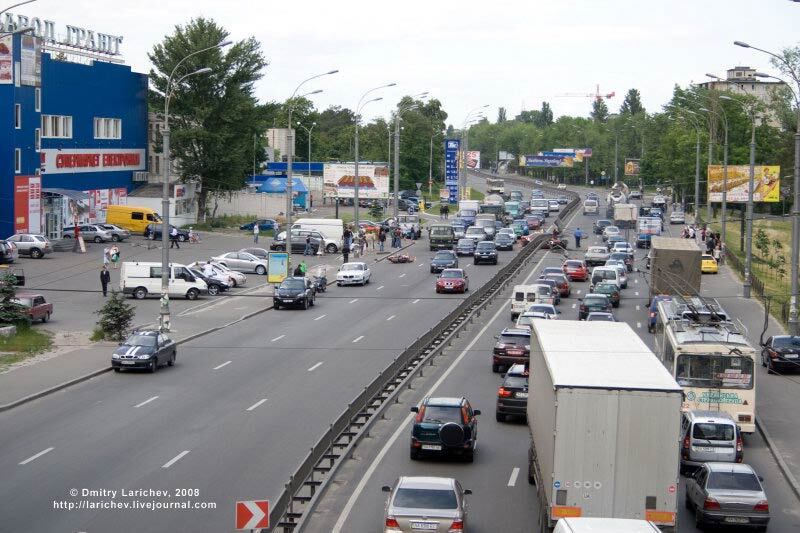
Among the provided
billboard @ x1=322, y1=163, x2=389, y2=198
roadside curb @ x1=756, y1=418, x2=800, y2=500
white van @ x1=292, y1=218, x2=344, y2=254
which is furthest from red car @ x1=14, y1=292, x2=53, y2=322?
billboard @ x1=322, y1=163, x2=389, y2=198

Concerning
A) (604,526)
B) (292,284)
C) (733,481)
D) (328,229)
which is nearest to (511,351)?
(733,481)

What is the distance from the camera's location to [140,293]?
54.4 metres

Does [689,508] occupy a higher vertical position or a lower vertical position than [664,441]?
lower

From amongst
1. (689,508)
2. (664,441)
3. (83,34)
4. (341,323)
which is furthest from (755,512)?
(83,34)

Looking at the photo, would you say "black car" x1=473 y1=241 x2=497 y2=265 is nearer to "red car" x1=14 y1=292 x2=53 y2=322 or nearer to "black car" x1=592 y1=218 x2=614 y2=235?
"black car" x1=592 y1=218 x2=614 y2=235

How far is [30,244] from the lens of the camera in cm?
6719

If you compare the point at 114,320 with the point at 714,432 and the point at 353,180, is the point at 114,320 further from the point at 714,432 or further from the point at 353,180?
the point at 353,180

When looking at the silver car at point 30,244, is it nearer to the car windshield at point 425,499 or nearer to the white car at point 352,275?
the white car at point 352,275

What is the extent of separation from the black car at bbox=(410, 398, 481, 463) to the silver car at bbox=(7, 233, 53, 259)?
155ft

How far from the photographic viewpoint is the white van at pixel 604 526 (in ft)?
47.6

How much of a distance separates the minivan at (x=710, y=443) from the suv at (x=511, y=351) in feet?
34.3

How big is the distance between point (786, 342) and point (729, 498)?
20.0 meters

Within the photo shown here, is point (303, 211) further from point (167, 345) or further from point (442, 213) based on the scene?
point (167, 345)

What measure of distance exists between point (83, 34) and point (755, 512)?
251 feet
